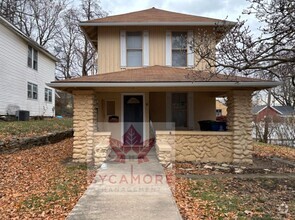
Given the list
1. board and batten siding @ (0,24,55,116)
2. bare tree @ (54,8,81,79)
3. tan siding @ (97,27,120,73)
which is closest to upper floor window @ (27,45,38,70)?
board and batten siding @ (0,24,55,116)

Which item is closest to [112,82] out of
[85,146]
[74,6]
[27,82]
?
[85,146]

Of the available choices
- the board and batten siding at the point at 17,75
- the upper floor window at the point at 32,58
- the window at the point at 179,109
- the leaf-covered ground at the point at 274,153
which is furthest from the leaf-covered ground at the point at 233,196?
the upper floor window at the point at 32,58

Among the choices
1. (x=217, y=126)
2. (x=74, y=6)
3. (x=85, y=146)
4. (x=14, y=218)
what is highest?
(x=74, y=6)

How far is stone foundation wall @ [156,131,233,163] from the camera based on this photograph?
28.2 feet

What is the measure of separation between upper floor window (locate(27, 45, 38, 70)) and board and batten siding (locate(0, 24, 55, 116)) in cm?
38

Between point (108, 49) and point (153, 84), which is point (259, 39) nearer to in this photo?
point (153, 84)

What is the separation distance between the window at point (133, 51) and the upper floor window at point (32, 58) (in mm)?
10272

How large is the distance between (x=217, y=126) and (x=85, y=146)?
4.78 metres

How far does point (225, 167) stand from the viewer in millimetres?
7918

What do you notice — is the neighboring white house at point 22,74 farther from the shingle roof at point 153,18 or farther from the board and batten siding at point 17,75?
the shingle roof at point 153,18

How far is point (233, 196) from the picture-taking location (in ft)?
17.1

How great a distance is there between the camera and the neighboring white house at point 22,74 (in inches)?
597

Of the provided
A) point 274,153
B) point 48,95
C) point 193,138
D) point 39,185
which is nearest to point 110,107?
point 193,138

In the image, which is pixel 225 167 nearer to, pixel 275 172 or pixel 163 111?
pixel 275 172
